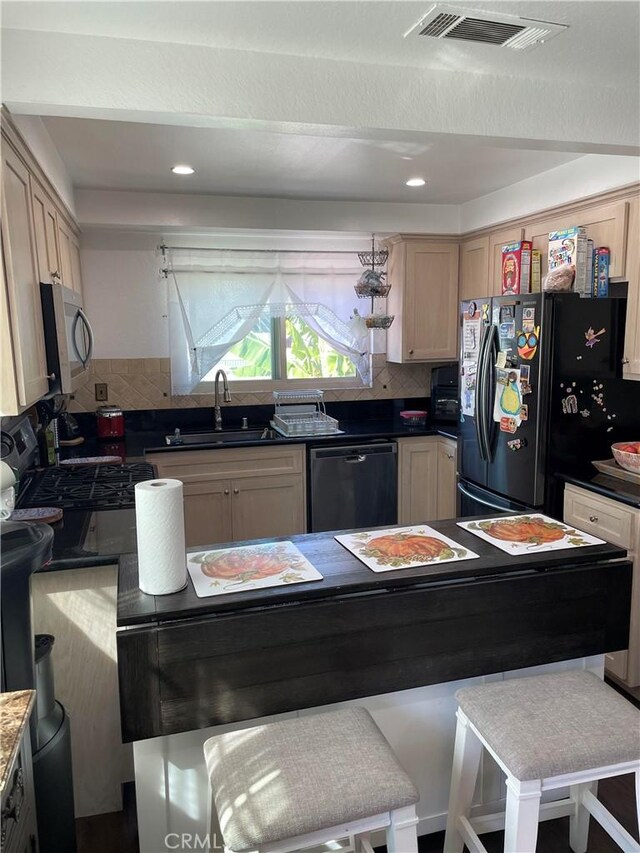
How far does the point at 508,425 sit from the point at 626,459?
57 centimetres

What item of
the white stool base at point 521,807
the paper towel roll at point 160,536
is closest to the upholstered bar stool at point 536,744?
the white stool base at point 521,807

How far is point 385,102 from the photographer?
192 centimetres

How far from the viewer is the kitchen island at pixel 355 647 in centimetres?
143

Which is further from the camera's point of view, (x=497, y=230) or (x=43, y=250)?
(x=497, y=230)

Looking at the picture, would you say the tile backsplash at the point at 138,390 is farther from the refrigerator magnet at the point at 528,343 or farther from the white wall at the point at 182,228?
the refrigerator magnet at the point at 528,343

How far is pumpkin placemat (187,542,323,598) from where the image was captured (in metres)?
1.55

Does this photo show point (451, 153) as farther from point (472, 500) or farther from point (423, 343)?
point (472, 500)

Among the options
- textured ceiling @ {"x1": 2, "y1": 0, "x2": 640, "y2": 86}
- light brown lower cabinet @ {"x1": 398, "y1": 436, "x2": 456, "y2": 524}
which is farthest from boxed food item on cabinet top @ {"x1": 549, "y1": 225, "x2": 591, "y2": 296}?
light brown lower cabinet @ {"x1": 398, "y1": 436, "x2": 456, "y2": 524}

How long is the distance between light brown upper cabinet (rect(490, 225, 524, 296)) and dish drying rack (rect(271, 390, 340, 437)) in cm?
138

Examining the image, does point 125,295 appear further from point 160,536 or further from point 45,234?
point 160,536

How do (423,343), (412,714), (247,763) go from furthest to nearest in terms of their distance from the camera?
(423,343) → (412,714) → (247,763)

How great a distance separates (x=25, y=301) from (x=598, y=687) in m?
2.00

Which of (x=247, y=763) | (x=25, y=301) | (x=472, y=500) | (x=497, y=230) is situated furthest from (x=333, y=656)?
(x=497, y=230)

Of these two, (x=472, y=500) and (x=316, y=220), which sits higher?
(x=316, y=220)
